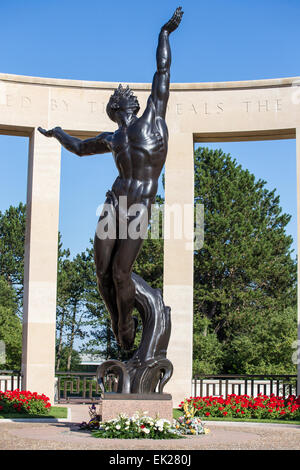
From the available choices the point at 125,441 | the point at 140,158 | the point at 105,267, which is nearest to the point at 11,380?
the point at 105,267

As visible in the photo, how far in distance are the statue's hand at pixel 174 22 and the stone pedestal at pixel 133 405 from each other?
689cm

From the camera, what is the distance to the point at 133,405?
11.6 meters

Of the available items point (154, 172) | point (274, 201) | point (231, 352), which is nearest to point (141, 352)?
point (154, 172)

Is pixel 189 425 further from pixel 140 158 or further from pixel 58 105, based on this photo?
pixel 58 105

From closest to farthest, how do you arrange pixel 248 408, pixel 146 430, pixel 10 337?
pixel 146 430 → pixel 248 408 → pixel 10 337

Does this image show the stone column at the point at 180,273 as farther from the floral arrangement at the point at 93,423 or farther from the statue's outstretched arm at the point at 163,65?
the statue's outstretched arm at the point at 163,65

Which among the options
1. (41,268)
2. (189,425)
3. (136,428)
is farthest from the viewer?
(41,268)

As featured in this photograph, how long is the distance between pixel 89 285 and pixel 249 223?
13.9m

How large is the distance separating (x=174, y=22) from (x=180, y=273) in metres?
10.1

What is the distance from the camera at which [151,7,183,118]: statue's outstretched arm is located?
1227 centimetres

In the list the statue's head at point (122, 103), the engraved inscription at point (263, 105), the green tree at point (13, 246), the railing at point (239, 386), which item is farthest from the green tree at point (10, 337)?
the statue's head at point (122, 103)

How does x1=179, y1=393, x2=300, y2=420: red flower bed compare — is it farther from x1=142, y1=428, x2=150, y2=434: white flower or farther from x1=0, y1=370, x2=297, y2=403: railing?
x1=142, y1=428, x2=150, y2=434: white flower

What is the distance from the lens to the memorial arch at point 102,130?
67.4ft

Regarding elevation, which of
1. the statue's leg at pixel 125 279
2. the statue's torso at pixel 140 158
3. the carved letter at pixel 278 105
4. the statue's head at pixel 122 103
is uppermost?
the carved letter at pixel 278 105
